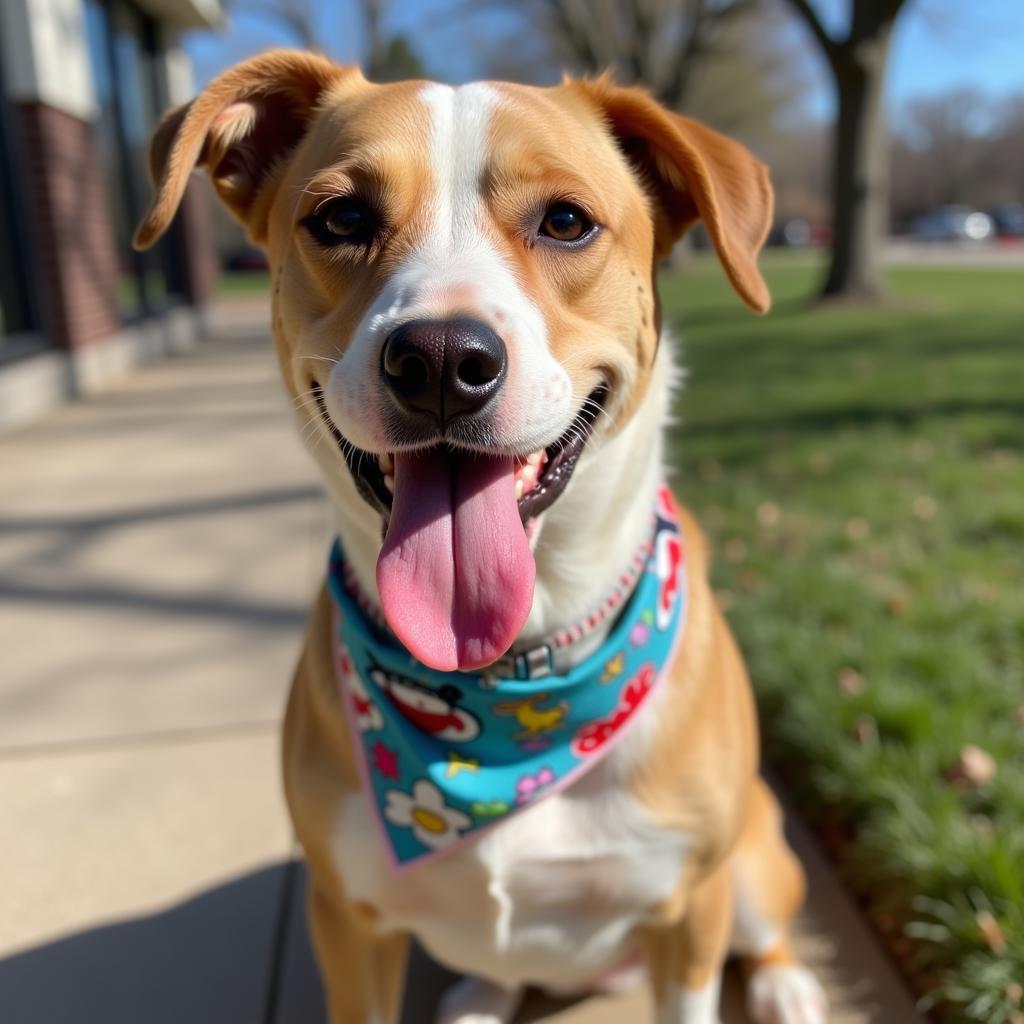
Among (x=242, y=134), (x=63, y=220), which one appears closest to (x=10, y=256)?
(x=63, y=220)

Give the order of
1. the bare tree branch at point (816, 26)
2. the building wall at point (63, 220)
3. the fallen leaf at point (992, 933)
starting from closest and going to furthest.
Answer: the fallen leaf at point (992, 933) < the building wall at point (63, 220) < the bare tree branch at point (816, 26)

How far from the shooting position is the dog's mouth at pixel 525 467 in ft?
5.25

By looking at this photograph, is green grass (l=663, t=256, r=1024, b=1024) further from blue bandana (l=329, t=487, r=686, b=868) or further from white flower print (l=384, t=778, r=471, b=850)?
white flower print (l=384, t=778, r=471, b=850)

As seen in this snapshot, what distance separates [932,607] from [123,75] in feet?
40.5

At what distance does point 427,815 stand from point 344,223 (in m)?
1.07

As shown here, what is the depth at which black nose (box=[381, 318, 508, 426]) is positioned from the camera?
139 cm

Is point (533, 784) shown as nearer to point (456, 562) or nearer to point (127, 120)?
point (456, 562)

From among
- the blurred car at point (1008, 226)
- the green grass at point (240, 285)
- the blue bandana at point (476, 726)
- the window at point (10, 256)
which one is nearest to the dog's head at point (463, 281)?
the blue bandana at point (476, 726)

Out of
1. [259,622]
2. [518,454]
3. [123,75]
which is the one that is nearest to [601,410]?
[518,454]

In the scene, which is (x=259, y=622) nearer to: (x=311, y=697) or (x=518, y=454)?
(x=311, y=697)

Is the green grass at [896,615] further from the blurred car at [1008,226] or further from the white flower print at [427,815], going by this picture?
the blurred car at [1008,226]

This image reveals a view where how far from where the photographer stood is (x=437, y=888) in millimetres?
1788

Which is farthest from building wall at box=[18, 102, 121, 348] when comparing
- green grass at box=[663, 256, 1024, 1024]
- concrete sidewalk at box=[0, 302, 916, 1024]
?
green grass at box=[663, 256, 1024, 1024]

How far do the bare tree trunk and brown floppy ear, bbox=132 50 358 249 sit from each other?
1233 centimetres
